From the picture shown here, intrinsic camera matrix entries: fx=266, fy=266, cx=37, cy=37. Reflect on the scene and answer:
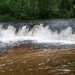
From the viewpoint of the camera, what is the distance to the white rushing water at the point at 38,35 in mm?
20056

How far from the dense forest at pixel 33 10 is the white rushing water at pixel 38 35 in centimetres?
650

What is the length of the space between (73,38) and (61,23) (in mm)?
2844

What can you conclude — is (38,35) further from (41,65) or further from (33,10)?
(41,65)

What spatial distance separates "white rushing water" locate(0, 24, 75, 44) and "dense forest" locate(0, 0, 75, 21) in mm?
6498

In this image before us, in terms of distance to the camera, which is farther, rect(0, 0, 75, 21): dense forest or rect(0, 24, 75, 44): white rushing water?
rect(0, 0, 75, 21): dense forest

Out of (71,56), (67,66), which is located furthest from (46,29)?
(67,66)

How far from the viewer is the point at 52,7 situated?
31.4m

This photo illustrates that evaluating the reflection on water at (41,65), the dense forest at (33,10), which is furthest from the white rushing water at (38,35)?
the dense forest at (33,10)

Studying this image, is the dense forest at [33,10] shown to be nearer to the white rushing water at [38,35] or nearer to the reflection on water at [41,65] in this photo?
the white rushing water at [38,35]

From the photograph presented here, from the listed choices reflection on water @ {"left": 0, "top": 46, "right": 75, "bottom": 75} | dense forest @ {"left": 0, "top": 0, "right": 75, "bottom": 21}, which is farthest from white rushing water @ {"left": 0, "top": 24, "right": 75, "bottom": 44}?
dense forest @ {"left": 0, "top": 0, "right": 75, "bottom": 21}

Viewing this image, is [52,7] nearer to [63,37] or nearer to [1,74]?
[63,37]

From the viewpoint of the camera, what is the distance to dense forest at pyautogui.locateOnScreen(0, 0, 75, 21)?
3053 cm

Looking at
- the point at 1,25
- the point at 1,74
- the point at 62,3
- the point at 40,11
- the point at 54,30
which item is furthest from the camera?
the point at 62,3

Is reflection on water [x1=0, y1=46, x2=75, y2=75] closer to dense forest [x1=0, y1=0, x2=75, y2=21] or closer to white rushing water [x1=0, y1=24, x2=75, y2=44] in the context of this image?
white rushing water [x1=0, y1=24, x2=75, y2=44]
